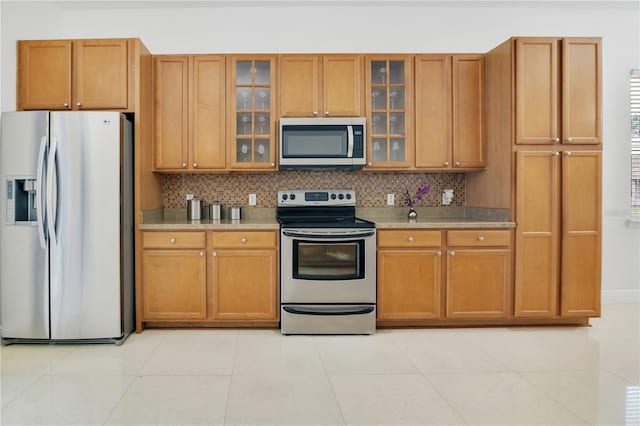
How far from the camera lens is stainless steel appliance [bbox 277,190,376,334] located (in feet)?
11.3

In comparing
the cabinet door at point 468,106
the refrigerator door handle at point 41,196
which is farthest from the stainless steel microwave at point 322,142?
the refrigerator door handle at point 41,196

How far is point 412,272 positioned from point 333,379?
4.13 ft

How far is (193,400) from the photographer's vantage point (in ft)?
7.52

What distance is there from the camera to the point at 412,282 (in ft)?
11.5

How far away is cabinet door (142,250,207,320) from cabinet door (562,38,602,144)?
123 inches

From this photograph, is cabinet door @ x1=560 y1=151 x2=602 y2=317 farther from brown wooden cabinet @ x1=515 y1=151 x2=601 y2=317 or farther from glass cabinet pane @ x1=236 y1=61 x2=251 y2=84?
glass cabinet pane @ x1=236 y1=61 x2=251 y2=84

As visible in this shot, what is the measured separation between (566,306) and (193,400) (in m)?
2.92

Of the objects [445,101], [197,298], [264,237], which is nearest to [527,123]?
[445,101]

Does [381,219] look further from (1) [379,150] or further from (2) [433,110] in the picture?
(2) [433,110]

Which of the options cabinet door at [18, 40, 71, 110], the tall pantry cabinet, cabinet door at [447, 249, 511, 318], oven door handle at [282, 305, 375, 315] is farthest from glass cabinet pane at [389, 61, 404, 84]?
cabinet door at [18, 40, 71, 110]

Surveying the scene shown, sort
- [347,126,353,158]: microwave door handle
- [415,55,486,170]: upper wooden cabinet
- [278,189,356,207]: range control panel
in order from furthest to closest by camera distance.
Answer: [278,189,356,207]: range control panel < [415,55,486,170]: upper wooden cabinet < [347,126,353,158]: microwave door handle

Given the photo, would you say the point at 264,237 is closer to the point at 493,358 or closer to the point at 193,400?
the point at 193,400

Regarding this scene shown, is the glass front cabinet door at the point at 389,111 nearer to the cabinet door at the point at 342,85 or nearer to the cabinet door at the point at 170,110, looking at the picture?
the cabinet door at the point at 342,85

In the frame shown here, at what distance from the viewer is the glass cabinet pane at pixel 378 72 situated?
3844 millimetres
